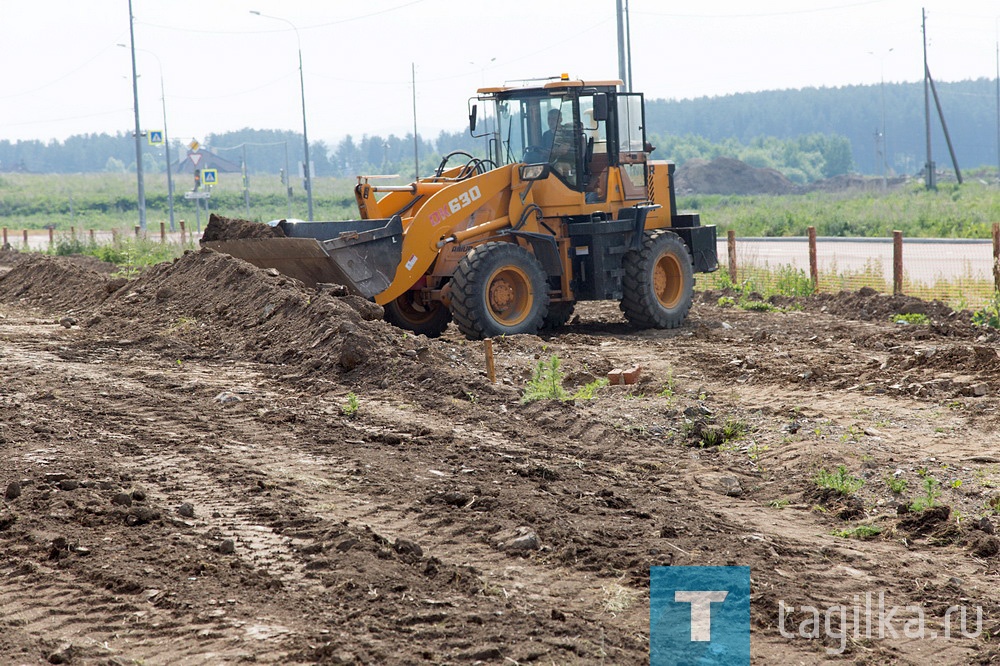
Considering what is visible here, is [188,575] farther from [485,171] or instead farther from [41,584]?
[485,171]

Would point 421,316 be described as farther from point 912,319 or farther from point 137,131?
point 137,131

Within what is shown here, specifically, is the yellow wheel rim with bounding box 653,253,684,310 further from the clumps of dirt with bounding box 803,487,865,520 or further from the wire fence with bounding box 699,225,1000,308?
the clumps of dirt with bounding box 803,487,865,520

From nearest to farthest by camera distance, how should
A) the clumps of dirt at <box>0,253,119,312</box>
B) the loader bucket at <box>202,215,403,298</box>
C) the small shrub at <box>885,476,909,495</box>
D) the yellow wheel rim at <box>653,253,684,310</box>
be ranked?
the small shrub at <box>885,476,909,495</box>, the loader bucket at <box>202,215,403,298</box>, the yellow wheel rim at <box>653,253,684,310</box>, the clumps of dirt at <box>0,253,119,312</box>

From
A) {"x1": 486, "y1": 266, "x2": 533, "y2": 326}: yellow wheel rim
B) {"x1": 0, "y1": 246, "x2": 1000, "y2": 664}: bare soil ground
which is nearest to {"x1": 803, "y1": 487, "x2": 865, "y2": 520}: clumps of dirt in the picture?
{"x1": 0, "y1": 246, "x2": 1000, "y2": 664}: bare soil ground

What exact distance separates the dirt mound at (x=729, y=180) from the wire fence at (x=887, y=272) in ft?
178

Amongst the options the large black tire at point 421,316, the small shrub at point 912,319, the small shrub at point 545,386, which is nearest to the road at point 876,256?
the small shrub at point 912,319

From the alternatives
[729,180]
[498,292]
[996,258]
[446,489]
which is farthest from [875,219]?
[729,180]

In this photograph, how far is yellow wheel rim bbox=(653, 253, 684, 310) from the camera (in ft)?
48.9

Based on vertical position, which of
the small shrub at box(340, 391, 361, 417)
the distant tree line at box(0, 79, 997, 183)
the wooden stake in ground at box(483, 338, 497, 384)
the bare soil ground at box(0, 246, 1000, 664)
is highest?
the distant tree line at box(0, 79, 997, 183)

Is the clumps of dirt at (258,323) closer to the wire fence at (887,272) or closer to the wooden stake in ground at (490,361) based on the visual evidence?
the wooden stake in ground at (490,361)

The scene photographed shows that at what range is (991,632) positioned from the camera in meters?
4.84

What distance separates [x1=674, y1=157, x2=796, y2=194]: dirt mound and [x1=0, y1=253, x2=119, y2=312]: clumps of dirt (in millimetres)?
69789

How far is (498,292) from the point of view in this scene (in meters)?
13.1

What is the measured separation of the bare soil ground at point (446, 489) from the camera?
4.75 meters
